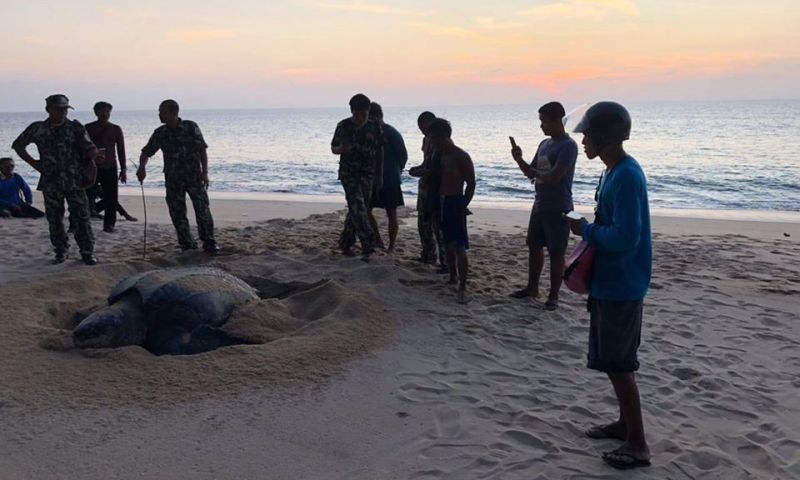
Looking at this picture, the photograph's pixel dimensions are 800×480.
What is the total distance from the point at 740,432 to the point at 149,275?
13.2ft

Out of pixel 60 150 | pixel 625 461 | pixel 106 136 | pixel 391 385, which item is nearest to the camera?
pixel 625 461

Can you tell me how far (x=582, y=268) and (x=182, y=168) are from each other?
504 centimetres

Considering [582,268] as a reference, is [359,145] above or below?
above

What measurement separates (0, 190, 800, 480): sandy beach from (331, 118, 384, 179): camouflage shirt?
3.16 ft

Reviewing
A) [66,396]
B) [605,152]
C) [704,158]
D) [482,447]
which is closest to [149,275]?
[66,396]

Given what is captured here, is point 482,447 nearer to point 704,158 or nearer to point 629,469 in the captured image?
point 629,469

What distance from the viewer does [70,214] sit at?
21.7ft

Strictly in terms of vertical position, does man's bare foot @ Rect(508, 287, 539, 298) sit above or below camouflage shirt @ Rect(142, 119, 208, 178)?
below

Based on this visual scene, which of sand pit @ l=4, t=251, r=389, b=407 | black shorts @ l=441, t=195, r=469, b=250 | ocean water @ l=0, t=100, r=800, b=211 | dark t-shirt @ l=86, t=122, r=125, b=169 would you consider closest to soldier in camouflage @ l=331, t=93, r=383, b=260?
sand pit @ l=4, t=251, r=389, b=407

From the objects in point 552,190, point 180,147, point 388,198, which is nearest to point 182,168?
point 180,147

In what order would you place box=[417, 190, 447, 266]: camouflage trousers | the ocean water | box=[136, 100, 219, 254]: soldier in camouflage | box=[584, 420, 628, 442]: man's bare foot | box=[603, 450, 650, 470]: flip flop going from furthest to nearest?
the ocean water < box=[136, 100, 219, 254]: soldier in camouflage < box=[417, 190, 447, 266]: camouflage trousers < box=[584, 420, 628, 442]: man's bare foot < box=[603, 450, 650, 470]: flip flop

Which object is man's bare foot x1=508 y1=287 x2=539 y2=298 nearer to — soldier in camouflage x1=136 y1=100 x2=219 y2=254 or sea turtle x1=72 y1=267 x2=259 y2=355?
sea turtle x1=72 y1=267 x2=259 y2=355

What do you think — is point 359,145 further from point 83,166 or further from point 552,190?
point 83,166

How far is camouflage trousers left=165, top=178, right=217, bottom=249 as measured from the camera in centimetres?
681
